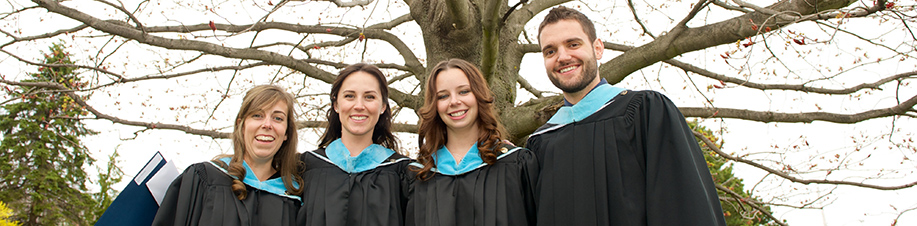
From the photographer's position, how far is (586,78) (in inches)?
99.3

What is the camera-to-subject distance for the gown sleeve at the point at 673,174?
2.06m

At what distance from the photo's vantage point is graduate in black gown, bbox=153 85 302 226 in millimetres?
2615

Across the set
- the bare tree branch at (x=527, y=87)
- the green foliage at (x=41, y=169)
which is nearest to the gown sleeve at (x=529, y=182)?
the bare tree branch at (x=527, y=87)

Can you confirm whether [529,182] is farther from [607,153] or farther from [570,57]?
[570,57]

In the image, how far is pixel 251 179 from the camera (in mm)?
2779

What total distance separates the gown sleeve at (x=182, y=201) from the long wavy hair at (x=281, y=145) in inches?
6.8

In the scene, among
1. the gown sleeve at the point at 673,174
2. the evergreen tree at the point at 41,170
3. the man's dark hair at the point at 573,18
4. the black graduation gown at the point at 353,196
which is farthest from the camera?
the evergreen tree at the point at 41,170

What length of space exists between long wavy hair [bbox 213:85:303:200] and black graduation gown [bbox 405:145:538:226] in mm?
722

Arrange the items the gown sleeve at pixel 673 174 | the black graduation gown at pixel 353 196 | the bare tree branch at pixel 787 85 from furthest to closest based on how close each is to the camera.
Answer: the bare tree branch at pixel 787 85 < the black graduation gown at pixel 353 196 < the gown sleeve at pixel 673 174

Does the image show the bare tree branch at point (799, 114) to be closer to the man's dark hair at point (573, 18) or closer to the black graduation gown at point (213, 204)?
the man's dark hair at point (573, 18)

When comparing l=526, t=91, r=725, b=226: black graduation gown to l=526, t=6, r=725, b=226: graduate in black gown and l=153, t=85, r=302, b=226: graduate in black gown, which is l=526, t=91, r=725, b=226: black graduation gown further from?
l=153, t=85, r=302, b=226: graduate in black gown

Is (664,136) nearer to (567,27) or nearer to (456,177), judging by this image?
(567,27)

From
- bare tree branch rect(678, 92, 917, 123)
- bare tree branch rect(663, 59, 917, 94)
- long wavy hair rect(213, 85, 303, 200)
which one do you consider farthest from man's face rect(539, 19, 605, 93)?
bare tree branch rect(678, 92, 917, 123)

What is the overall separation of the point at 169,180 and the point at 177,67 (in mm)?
3594
